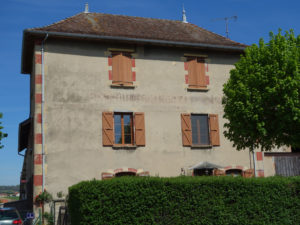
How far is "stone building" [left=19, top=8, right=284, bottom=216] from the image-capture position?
1560cm

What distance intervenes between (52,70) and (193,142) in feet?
22.2

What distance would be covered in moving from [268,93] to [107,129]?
651 cm

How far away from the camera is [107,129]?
632 inches

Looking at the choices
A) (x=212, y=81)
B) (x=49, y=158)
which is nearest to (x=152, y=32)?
(x=212, y=81)

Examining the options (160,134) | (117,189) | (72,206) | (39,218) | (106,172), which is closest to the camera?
(117,189)

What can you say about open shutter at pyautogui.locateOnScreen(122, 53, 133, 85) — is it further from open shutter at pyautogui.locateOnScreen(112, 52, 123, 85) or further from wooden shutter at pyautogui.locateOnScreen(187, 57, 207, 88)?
wooden shutter at pyautogui.locateOnScreen(187, 57, 207, 88)

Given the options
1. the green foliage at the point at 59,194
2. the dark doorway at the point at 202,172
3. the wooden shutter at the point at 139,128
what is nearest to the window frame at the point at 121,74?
the wooden shutter at the point at 139,128

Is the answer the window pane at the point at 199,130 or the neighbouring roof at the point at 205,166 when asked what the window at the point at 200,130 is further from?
the neighbouring roof at the point at 205,166

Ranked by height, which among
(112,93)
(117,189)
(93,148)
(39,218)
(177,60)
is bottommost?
(39,218)

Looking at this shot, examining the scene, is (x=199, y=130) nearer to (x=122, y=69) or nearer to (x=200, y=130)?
(x=200, y=130)

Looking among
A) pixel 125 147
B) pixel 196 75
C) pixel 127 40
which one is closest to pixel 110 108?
pixel 125 147

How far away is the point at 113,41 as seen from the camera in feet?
55.5

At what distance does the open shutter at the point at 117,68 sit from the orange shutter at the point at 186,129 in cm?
321

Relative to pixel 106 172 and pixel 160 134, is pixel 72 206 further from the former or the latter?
pixel 160 134
